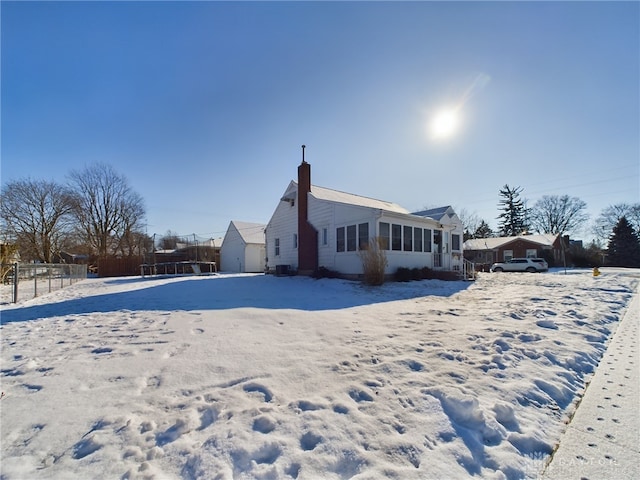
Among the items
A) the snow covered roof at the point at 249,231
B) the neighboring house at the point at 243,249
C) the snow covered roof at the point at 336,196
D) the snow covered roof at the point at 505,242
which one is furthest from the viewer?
the snow covered roof at the point at 505,242

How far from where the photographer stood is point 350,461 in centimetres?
211

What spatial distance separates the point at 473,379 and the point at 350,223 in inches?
431

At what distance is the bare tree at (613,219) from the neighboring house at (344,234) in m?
44.0

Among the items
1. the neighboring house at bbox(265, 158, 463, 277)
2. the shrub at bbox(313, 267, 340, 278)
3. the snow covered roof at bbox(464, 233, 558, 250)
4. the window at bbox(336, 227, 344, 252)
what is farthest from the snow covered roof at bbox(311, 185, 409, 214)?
the snow covered roof at bbox(464, 233, 558, 250)

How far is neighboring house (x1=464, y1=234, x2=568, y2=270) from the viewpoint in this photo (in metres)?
36.3

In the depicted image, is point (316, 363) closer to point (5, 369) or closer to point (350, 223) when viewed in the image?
point (5, 369)

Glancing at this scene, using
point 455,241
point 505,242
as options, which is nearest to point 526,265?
point 505,242

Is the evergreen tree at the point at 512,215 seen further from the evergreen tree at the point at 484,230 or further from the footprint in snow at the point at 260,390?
the footprint in snow at the point at 260,390

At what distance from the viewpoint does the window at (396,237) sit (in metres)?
14.0

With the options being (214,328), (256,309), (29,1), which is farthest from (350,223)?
(29,1)

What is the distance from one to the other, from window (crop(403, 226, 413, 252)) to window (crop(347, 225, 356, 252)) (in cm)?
260

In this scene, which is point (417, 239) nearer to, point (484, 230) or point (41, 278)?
point (41, 278)

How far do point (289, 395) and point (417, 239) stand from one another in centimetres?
1365

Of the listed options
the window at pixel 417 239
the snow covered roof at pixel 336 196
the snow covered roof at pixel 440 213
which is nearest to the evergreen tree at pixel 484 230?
the snow covered roof at pixel 440 213
